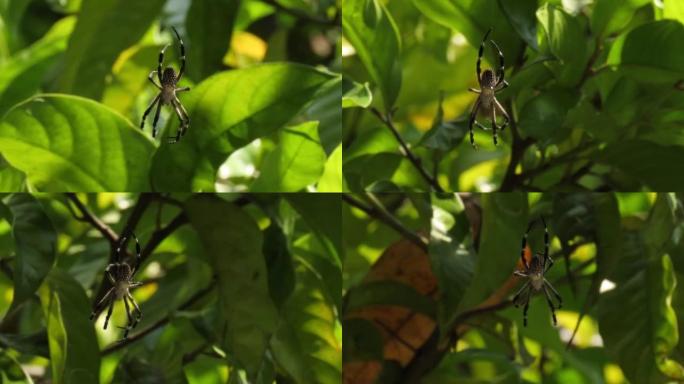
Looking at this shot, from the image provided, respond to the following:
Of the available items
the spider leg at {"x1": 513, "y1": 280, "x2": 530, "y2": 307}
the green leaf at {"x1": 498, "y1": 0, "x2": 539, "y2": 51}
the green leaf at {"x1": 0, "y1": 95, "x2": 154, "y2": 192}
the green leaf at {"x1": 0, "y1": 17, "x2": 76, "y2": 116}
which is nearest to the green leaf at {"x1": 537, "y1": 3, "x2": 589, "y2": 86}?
the green leaf at {"x1": 498, "y1": 0, "x2": 539, "y2": 51}

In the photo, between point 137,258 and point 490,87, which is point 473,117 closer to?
point 490,87

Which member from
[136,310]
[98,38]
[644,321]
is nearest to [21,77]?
[98,38]

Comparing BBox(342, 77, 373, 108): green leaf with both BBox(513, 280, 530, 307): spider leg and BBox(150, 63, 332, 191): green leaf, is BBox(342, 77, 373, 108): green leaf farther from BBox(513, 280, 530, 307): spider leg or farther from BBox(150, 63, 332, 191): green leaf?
BBox(513, 280, 530, 307): spider leg

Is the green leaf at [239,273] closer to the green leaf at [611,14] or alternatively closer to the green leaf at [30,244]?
the green leaf at [30,244]

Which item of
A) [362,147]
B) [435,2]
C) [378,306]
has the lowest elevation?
[378,306]

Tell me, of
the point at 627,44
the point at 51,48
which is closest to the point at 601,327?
the point at 627,44

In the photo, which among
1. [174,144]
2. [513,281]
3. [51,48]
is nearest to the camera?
[174,144]

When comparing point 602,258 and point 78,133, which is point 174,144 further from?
point 602,258

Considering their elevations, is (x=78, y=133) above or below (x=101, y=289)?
above
